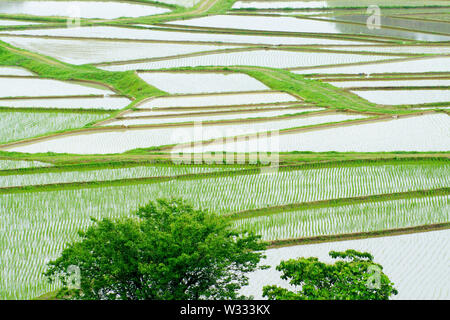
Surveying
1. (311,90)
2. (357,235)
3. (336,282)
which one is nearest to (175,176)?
(357,235)

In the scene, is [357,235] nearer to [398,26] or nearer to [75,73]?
[75,73]

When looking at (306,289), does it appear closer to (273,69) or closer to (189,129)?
(189,129)

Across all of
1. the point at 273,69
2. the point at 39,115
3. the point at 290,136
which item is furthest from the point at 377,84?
the point at 39,115

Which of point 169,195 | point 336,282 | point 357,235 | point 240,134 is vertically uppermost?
point 240,134

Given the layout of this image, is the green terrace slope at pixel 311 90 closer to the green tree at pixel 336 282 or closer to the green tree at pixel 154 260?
the green tree at pixel 336 282

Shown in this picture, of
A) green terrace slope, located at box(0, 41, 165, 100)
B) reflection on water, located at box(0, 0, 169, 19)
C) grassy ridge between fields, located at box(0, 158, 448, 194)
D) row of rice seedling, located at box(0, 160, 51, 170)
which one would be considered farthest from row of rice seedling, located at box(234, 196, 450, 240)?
reflection on water, located at box(0, 0, 169, 19)
